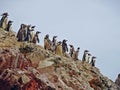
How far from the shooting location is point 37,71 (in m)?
55.7

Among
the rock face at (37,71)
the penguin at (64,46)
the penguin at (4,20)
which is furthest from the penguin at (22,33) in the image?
the penguin at (64,46)

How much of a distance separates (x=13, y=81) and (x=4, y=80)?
111 cm

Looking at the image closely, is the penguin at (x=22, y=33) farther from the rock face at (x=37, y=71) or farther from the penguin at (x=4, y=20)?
the penguin at (x=4, y=20)

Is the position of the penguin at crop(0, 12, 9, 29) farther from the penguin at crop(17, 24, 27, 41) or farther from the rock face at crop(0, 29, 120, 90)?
the rock face at crop(0, 29, 120, 90)

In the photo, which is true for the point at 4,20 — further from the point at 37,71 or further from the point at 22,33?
the point at 37,71

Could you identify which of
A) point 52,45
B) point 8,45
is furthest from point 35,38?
point 8,45

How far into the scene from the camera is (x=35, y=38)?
69938 millimetres

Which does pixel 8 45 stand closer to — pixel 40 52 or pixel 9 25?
pixel 40 52

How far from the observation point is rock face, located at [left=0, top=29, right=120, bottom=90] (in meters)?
53.5

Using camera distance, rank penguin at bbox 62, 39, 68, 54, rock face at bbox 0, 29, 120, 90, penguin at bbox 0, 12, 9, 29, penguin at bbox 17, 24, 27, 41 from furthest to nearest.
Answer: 1. penguin at bbox 62, 39, 68, 54
2. penguin at bbox 0, 12, 9, 29
3. penguin at bbox 17, 24, 27, 41
4. rock face at bbox 0, 29, 120, 90

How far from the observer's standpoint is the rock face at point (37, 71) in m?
53.5

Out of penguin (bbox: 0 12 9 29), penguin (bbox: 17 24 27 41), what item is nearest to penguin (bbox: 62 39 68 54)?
penguin (bbox: 17 24 27 41)

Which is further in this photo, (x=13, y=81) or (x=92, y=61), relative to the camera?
(x=92, y=61)

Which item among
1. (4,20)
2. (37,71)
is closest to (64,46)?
(4,20)
